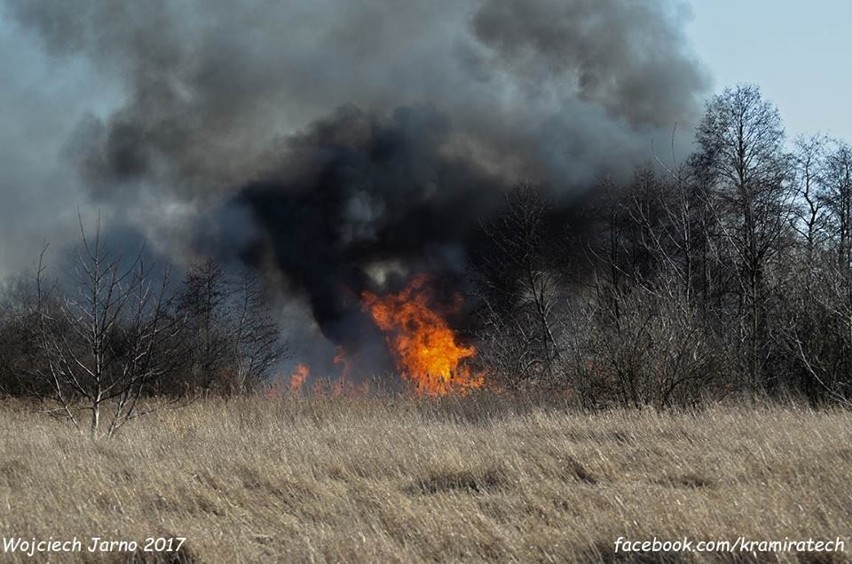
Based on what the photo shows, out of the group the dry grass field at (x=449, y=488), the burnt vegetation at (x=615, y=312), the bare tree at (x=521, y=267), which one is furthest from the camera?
the bare tree at (x=521, y=267)

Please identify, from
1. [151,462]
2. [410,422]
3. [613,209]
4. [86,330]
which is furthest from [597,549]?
[613,209]

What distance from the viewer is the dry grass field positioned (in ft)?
15.6

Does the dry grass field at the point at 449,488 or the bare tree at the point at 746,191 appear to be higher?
the bare tree at the point at 746,191

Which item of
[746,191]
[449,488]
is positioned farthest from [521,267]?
[449,488]

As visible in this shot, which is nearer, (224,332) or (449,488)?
(449,488)

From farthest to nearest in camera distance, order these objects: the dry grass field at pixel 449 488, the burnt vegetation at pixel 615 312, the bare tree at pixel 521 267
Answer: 1. the bare tree at pixel 521 267
2. the burnt vegetation at pixel 615 312
3. the dry grass field at pixel 449 488

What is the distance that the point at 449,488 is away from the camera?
6.55 meters

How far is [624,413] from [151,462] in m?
7.05

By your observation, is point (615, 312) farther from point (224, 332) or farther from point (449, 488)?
point (224, 332)

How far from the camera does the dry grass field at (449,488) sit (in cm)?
476

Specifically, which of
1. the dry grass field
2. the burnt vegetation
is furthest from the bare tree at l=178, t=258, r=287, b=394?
the dry grass field

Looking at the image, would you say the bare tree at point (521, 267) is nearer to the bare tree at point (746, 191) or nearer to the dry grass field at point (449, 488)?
the bare tree at point (746, 191)

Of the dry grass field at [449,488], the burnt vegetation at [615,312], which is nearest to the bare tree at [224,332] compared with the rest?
the burnt vegetation at [615,312]

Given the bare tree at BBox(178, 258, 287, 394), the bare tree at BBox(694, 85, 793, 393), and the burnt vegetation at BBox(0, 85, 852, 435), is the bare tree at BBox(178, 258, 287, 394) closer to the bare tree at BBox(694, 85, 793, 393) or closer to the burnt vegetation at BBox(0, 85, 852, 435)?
the burnt vegetation at BBox(0, 85, 852, 435)
